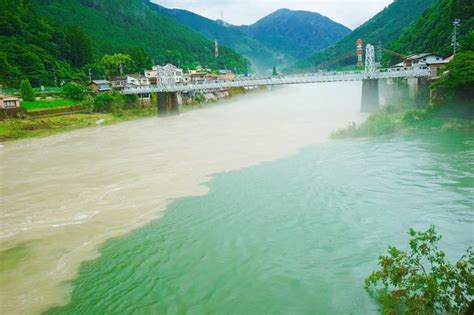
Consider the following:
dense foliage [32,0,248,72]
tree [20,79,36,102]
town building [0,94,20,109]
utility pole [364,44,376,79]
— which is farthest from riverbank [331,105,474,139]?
dense foliage [32,0,248,72]

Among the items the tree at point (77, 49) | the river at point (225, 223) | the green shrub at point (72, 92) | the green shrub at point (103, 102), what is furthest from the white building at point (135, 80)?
the river at point (225, 223)

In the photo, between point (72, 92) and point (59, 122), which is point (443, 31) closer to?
point (59, 122)

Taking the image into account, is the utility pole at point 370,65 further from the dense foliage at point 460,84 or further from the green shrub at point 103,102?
the green shrub at point 103,102

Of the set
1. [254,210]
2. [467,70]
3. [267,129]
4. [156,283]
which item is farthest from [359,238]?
[267,129]

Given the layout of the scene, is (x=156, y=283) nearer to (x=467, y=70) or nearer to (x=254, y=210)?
(x=254, y=210)

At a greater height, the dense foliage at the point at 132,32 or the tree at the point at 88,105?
the dense foliage at the point at 132,32

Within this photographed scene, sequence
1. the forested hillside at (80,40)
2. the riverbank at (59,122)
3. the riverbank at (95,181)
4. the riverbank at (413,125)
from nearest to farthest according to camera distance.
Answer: the riverbank at (95,181)
the riverbank at (413,125)
the riverbank at (59,122)
the forested hillside at (80,40)

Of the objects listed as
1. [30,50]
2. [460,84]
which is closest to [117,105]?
[30,50]
